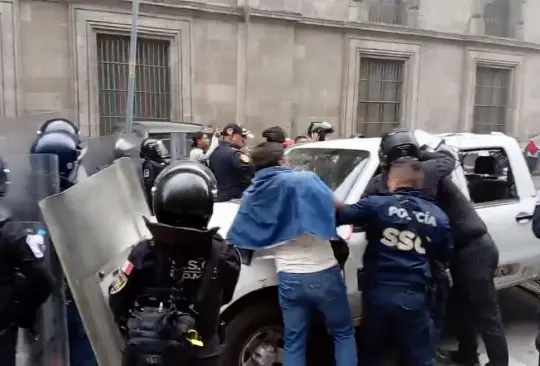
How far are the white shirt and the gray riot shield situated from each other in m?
0.94

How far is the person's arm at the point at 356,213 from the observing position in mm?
3311

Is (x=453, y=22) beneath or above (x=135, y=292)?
above

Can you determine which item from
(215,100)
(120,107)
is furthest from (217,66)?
(120,107)

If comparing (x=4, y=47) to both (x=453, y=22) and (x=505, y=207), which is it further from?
(x=453, y=22)

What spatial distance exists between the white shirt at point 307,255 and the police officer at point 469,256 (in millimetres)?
555

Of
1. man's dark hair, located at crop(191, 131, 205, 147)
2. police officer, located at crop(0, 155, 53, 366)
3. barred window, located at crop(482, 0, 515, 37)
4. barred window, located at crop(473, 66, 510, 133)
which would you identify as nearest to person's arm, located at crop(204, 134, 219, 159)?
man's dark hair, located at crop(191, 131, 205, 147)

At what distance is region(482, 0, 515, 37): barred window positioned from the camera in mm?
18094

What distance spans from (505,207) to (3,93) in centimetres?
964

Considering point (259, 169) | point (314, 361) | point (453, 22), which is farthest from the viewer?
point (453, 22)

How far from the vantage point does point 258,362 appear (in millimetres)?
3869

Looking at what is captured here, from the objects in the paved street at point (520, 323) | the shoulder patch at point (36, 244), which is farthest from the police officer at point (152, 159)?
the paved street at point (520, 323)

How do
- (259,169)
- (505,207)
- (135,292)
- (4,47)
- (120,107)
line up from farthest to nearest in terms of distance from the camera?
1. (120,107)
2. (4,47)
3. (505,207)
4. (259,169)
5. (135,292)

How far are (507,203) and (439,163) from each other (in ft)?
5.22

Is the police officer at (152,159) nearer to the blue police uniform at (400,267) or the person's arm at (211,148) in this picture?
the person's arm at (211,148)
